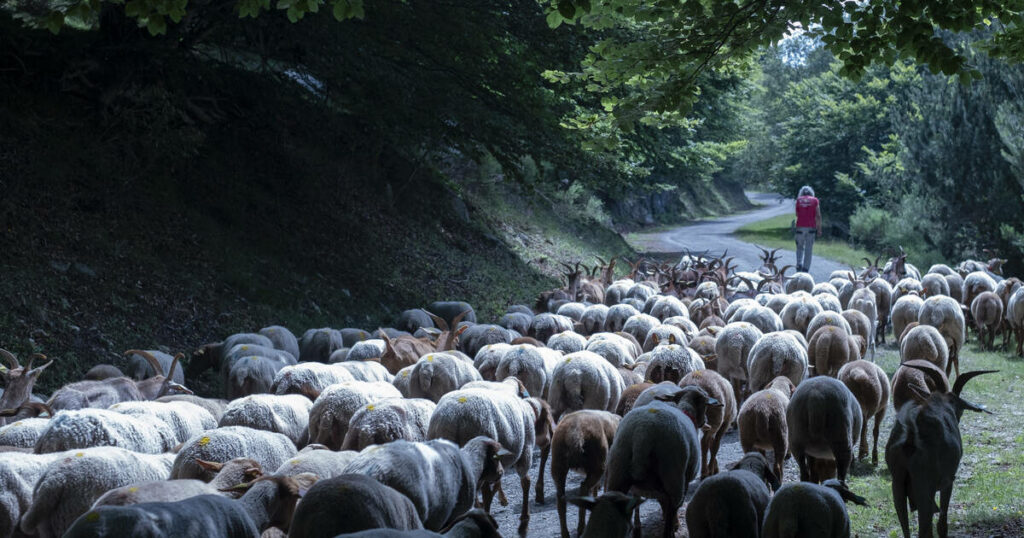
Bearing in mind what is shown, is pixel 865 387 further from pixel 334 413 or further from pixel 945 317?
pixel 945 317

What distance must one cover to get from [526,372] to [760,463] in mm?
3981

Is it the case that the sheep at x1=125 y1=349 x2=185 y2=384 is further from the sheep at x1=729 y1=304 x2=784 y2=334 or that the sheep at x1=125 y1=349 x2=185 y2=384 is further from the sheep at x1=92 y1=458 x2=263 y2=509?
the sheep at x1=729 y1=304 x2=784 y2=334

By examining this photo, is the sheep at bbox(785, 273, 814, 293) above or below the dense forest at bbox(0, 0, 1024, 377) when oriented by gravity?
below

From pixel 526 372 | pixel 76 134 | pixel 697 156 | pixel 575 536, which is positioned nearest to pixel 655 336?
pixel 526 372

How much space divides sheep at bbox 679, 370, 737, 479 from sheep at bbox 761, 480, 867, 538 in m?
2.79

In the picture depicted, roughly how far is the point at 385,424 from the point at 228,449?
4.11ft

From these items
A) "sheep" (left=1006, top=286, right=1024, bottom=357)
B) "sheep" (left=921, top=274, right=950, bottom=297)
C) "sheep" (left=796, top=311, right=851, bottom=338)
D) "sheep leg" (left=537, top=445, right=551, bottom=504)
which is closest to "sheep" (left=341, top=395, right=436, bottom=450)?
"sheep leg" (left=537, top=445, right=551, bottom=504)

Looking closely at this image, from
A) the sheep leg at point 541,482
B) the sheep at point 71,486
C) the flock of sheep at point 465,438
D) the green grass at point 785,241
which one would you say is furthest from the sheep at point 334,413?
the green grass at point 785,241

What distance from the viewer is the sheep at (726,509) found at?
575 cm

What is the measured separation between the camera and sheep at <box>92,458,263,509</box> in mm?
5461

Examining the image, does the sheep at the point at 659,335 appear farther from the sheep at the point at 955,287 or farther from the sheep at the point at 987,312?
the sheep at the point at 955,287

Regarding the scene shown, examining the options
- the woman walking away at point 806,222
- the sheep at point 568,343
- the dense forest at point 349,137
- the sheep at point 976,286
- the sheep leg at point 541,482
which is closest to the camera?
the dense forest at point 349,137

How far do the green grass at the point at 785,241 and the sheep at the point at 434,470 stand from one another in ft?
86.6

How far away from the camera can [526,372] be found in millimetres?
10188
